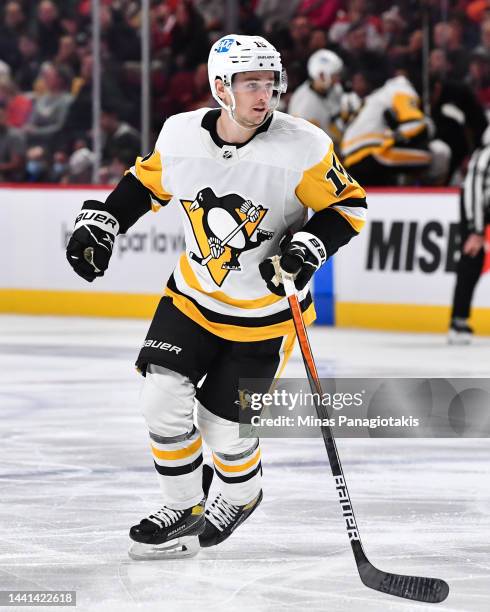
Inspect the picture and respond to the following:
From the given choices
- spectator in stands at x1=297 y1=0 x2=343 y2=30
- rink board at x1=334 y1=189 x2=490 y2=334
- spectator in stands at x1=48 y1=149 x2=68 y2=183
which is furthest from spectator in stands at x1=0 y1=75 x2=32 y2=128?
rink board at x1=334 y1=189 x2=490 y2=334

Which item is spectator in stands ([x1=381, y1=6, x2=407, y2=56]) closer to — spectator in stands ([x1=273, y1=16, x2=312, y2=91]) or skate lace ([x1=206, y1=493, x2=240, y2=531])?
spectator in stands ([x1=273, y1=16, x2=312, y2=91])

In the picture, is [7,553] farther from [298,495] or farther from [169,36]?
[169,36]

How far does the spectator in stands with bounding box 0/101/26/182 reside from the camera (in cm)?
1188

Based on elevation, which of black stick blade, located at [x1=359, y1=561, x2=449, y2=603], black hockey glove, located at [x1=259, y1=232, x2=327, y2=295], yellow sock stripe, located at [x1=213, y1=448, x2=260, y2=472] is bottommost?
yellow sock stripe, located at [x1=213, y1=448, x2=260, y2=472]

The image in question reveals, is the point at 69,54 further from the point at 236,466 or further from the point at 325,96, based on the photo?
the point at 236,466

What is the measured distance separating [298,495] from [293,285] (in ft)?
3.55

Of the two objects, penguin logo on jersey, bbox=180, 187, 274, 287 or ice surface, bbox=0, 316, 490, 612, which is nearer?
ice surface, bbox=0, 316, 490, 612

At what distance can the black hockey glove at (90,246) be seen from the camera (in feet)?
11.9

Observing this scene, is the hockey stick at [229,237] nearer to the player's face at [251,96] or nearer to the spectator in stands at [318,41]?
the player's face at [251,96]

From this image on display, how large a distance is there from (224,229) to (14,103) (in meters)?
8.78

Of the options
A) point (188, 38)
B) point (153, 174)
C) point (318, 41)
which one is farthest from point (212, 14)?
point (153, 174)

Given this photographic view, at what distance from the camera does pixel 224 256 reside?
11.9ft

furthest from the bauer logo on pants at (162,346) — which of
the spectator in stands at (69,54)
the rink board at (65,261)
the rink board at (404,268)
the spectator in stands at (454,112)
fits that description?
the spectator in stands at (69,54)

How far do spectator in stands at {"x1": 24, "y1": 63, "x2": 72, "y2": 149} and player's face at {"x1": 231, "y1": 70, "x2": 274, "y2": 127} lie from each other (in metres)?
8.10
